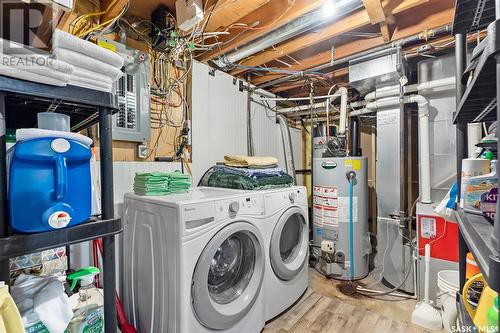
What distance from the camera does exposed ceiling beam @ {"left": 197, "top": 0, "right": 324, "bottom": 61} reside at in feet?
4.98

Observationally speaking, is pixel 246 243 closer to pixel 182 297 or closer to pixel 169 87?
pixel 182 297

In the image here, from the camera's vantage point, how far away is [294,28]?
5.50ft

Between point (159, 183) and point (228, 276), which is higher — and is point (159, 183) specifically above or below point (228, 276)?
above

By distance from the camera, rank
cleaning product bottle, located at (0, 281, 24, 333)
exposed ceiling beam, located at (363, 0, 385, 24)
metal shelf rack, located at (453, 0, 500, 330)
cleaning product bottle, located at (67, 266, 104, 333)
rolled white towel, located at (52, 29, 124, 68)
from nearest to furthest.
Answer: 1. metal shelf rack, located at (453, 0, 500, 330)
2. cleaning product bottle, located at (0, 281, 24, 333)
3. rolled white towel, located at (52, 29, 124, 68)
4. cleaning product bottle, located at (67, 266, 104, 333)
5. exposed ceiling beam, located at (363, 0, 385, 24)

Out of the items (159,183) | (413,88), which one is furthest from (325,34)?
(159,183)

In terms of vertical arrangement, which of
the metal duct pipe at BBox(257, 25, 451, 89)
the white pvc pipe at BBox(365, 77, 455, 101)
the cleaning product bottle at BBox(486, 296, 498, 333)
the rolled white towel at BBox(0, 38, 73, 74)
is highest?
the metal duct pipe at BBox(257, 25, 451, 89)

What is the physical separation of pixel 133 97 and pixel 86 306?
1.31 metres

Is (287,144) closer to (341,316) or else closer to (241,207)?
(241,207)

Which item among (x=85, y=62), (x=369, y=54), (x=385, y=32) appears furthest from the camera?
(x=369, y=54)

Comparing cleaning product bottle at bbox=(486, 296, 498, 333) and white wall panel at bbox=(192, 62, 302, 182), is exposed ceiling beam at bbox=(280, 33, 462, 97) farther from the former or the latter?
cleaning product bottle at bbox=(486, 296, 498, 333)

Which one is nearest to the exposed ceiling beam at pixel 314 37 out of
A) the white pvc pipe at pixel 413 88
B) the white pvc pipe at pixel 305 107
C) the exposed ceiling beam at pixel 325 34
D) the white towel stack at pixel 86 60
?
the exposed ceiling beam at pixel 325 34

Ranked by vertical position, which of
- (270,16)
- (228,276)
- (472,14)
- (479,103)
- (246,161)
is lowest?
(228,276)

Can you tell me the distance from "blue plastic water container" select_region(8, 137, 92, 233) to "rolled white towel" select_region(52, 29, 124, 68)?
278mm

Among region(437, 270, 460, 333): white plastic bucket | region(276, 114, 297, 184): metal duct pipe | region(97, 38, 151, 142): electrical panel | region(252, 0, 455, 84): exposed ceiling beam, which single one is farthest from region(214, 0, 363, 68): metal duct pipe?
region(437, 270, 460, 333): white plastic bucket
